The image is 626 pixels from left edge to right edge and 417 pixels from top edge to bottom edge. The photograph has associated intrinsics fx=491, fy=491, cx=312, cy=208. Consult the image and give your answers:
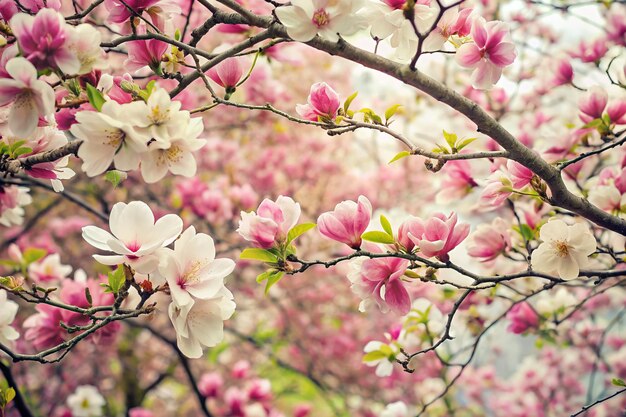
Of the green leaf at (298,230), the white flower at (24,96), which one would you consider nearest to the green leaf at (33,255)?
the white flower at (24,96)

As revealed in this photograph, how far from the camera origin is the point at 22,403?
1210 mm

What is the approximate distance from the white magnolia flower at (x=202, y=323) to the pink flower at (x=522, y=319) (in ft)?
3.50

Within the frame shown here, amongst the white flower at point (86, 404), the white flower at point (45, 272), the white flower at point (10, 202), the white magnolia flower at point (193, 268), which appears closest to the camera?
the white magnolia flower at point (193, 268)

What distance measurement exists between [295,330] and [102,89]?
3.54m

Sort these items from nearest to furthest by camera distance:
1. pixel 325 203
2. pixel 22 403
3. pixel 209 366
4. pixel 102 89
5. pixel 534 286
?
1. pixel 102 89
2. pixel 22 403
3. pixel 534 286
4. pixel 325 203
5. pixel 209 366

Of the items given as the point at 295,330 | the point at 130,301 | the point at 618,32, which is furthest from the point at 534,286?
the point at 295,330

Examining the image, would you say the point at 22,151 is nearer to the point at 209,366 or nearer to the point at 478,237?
the point at 478,237

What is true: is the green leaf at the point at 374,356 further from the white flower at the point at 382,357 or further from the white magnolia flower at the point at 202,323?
Result: the white magnolia flower at the point at 202,323

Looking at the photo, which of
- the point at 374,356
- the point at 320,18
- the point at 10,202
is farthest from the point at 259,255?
the point at 10,202

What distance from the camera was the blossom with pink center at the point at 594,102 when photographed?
1261mm

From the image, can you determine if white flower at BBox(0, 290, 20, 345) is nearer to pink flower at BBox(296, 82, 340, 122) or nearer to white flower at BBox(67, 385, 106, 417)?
pink flower at BBox(296, 82, 340, 122)

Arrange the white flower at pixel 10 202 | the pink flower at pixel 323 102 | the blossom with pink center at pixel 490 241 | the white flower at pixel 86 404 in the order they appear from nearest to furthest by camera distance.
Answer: the pink flower at pixel 323 102 → the blossom with pink center at pixel 490 241 → the white flower at pixel 10 202 → the white flower at pixel 86 404

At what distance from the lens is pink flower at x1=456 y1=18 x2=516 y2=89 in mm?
934

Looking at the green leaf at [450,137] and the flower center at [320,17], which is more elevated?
the green leaf at [450,137]
